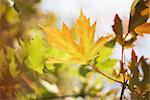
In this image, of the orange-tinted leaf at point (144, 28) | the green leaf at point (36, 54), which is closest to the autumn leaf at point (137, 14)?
the orange-tinted leaf at point (144, 28)

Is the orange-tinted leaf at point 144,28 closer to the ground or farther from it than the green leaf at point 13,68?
farther from it

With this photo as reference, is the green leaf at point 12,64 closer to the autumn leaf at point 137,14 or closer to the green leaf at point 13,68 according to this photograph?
the green leaf at point 13,68

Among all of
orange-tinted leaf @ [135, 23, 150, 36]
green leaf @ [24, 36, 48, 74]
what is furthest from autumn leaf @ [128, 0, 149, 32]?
green leaf @ [24, 36, 48, 74]

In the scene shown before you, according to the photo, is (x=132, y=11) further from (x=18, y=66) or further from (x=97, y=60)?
(x=18, y=66)

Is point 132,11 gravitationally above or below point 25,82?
above

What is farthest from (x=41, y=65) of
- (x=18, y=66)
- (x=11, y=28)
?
(x=11, y=28)

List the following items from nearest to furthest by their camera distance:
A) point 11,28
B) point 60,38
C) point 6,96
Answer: point 60,38
point 6,96
point 11,28

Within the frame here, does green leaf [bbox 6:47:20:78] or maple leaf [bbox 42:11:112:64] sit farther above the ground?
maple leaf [bbox 42:11:112:64]

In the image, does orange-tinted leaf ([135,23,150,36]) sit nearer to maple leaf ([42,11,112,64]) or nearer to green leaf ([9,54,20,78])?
maple leaf ([42,11,112,64])
